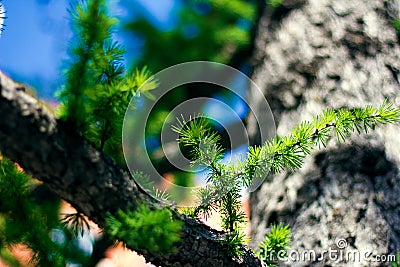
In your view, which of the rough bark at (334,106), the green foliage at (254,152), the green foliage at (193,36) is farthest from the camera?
the green foliage at (193,36)

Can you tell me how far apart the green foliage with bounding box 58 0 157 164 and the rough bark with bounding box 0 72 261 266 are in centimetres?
3

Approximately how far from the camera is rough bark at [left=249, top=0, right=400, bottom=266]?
3.30 ft

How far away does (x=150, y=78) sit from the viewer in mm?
634

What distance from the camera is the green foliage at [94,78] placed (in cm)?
60

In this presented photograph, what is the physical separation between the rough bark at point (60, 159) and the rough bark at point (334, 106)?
0.49 metres

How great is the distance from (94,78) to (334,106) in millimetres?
768

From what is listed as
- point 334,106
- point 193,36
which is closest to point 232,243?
point 334,106

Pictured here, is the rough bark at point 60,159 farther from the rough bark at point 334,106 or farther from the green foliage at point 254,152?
the rough bark at point 334,106

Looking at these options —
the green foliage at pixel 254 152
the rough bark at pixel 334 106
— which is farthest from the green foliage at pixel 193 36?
the green foliage at pixel 254 152

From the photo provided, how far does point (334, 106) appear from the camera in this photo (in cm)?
119

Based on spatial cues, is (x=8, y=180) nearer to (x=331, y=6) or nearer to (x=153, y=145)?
(x=153, y=145)

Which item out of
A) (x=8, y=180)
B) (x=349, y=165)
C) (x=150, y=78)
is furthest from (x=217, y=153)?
(x=349, y=165)

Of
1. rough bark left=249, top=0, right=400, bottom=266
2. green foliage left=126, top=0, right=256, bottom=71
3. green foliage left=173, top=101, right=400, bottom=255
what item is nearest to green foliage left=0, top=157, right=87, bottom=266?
green foliage left=173, top=101, right=400, bottom=255

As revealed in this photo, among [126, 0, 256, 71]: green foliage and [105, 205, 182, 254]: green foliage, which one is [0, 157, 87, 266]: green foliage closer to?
[105, 205, 182, 254]: green foliage
